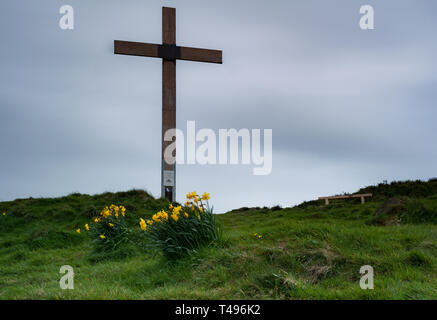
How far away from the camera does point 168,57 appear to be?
41.3 ft

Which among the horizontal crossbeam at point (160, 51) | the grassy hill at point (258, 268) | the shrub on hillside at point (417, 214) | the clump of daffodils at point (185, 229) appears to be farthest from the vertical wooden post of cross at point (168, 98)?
the shrub on hillside at point (417, 214)

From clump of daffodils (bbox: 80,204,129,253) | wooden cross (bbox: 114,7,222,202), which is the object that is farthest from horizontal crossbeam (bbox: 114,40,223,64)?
clump of daffodils (bbox: 80,204,129,253)

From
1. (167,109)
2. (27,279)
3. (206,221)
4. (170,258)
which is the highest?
(167,109)

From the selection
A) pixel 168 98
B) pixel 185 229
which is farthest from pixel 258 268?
pixel 168 98

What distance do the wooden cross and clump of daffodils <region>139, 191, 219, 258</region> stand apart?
234 inches

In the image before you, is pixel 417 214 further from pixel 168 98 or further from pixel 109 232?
pixel 168 98

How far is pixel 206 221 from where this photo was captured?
596 cm

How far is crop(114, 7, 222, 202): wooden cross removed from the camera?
12.0 m

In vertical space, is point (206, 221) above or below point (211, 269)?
above

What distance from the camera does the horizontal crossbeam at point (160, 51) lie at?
40.8 feet
